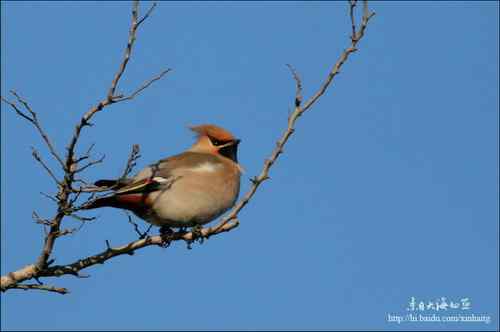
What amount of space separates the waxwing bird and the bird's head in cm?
40

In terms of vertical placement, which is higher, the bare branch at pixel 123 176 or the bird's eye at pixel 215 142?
the bird's eye at pixel 215 142

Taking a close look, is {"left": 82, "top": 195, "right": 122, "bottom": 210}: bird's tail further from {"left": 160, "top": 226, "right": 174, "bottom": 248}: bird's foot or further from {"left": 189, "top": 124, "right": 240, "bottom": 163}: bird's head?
{"left": 189, "top": 124, "right": 240, "bottom": 163}: bird's head

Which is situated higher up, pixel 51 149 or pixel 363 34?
pixel 363 34

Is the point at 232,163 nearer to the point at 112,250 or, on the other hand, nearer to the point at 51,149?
the point at 112,250

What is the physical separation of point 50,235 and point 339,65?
7.36 ft

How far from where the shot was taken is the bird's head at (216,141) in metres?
8.08

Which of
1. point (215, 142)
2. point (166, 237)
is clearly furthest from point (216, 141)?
point (166, 237)

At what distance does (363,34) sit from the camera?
15.2 feet

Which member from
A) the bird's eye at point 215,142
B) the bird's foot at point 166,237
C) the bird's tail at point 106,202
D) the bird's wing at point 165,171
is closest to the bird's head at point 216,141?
the bird's eye at point 215,142

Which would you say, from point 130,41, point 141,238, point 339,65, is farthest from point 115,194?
point 339,65

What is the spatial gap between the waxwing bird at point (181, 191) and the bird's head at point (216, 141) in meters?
0.40

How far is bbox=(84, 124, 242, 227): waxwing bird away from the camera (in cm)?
669

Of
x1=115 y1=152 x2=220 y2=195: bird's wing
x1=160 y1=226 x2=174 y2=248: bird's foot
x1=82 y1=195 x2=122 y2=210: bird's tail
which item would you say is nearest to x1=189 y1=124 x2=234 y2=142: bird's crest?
x1=115 y1=152 x2=220 y2=195: bird's wing

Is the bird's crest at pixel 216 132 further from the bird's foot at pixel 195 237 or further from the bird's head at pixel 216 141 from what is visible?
the bird's foot at pixel 195 237
